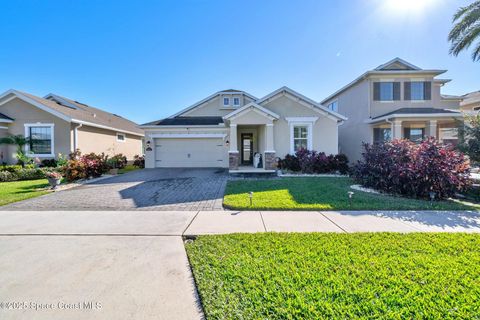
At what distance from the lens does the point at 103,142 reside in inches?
646

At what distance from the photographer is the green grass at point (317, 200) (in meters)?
6.03

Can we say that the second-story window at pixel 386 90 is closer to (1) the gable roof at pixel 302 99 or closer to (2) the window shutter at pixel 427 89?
(2) the window shutter at pixel 427 89

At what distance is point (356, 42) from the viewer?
11.7 meters

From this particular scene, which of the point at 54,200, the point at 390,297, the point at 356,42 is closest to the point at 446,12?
the point at 356,42

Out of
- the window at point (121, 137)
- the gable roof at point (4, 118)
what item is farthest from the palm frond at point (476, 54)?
the gable roof at point (4, 118)

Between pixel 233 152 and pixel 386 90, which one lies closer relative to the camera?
pixel 233 152

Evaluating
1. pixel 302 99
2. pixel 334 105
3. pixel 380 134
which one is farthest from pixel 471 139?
pixel 334 105

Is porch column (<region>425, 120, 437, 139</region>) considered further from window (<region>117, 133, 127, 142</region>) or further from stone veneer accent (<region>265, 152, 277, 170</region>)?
window (<region>117, 133, 127, 142</region>)

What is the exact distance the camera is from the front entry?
16.9m

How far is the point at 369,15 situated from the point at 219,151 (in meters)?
11.6

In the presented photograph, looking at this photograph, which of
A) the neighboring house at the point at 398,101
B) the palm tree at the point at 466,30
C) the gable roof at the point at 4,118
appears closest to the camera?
the palm tree at the point at 466,30

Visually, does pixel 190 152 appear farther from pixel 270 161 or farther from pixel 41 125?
pixel 41 125

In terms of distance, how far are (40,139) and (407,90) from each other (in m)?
25.3

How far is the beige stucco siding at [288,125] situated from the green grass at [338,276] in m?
9.65
